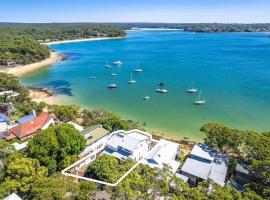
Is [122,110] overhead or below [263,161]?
below

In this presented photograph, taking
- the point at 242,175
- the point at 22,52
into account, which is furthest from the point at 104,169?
the point at 22,52

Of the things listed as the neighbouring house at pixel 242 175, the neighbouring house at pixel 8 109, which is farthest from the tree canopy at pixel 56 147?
the neighbouring house at pixel 8 109

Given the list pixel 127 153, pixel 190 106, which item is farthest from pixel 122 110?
pixel 127 153

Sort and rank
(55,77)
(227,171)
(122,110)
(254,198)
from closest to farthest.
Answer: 1. (254,198)
2. (227,171)
3. (122,110)
4. (55,77)

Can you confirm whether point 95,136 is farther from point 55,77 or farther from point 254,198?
point 55,77

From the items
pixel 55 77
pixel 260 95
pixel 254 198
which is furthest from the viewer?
pixel 55 77

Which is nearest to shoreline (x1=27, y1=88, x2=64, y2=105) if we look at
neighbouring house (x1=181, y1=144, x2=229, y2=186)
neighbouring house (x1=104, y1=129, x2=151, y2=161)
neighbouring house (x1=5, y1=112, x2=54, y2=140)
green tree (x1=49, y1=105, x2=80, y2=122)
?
green tree (x1=49, y1=105, x2=80, y2=122)
